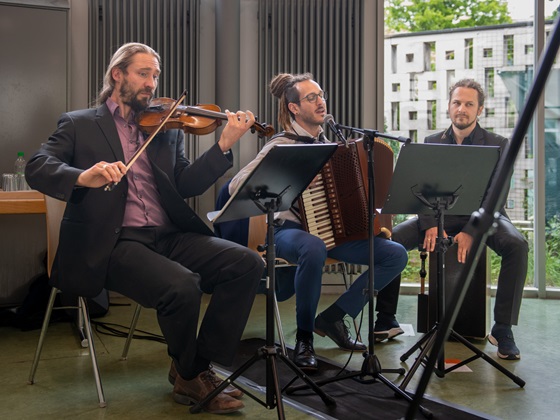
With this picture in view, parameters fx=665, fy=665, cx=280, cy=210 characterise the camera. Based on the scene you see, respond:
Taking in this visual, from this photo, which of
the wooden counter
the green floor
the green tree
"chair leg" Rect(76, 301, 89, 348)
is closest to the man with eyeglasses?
the green floor

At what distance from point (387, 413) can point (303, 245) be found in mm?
927

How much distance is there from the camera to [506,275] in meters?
3.40

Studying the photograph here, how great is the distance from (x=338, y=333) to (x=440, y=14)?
2.85m

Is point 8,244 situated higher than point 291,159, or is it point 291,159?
point 291,159

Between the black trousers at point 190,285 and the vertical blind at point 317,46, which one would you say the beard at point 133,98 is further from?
the vertical blind at point 317,46

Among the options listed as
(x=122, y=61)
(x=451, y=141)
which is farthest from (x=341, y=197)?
(x=122, y=61)

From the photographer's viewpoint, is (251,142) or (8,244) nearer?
(8,244)

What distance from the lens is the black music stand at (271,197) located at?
91.8 inches

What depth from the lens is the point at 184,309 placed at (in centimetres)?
240

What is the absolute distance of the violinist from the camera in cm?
243

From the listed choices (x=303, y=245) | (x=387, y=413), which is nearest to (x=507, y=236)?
(x=303, y=245)

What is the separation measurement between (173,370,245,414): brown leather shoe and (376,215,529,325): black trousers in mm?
1369

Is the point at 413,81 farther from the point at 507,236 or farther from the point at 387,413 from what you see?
the point at 387,413

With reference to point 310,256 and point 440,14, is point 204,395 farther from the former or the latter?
point 440,14
